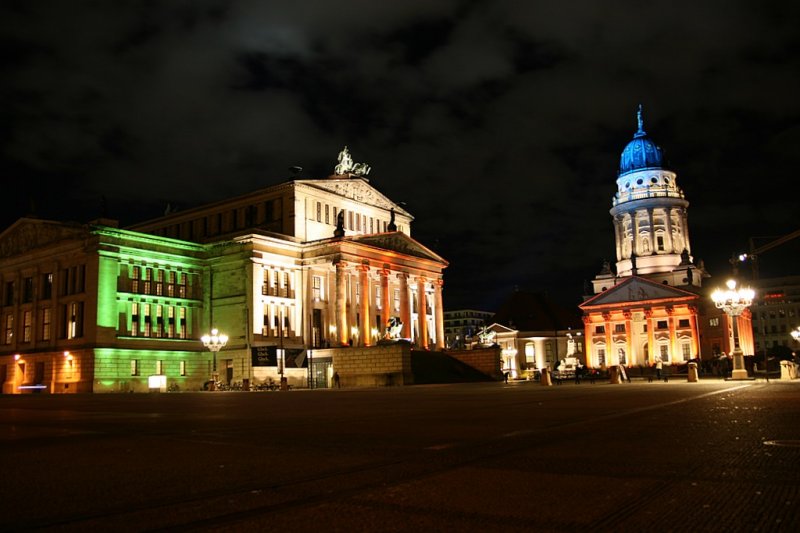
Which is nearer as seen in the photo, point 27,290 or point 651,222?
point 27,290

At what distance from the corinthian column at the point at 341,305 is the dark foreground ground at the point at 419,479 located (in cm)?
5823

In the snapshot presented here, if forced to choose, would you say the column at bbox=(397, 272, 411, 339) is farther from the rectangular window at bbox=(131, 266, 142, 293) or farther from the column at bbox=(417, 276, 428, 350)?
the rectangular window at bbox=(131, 266, 142, 293)

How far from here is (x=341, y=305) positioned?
70688mm

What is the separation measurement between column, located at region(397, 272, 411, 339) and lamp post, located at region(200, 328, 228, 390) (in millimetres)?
21437

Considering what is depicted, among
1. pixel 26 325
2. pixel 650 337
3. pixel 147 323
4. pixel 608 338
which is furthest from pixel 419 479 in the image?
pixel 608 338

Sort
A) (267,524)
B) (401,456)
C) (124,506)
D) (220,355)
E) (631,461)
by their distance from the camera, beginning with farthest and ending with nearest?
(220,355) → (401,456) → (631,461) → (124,506) → (267,524)

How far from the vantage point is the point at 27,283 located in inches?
2813

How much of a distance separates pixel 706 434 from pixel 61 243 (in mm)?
66963

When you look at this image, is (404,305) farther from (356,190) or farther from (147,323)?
(147,323)

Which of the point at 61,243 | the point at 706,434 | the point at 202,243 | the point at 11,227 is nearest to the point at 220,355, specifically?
the point at 202,243

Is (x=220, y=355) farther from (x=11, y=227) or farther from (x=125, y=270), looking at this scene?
(x=11, y=227)

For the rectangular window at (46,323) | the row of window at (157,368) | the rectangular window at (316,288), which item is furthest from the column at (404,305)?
the rectangular window at (46,323)

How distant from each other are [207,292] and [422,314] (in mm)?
24089

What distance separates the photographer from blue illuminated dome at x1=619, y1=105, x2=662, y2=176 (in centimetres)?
11819
